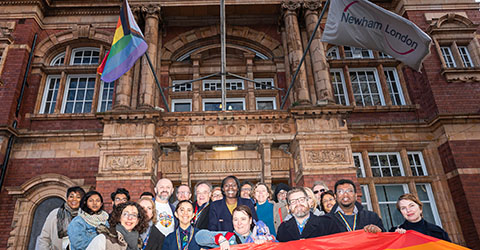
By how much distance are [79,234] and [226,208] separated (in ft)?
6.31

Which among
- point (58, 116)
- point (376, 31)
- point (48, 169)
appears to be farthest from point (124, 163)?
point (376, 31)

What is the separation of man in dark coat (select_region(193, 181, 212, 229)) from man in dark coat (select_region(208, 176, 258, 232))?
87 millimetres

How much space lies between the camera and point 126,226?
3.69 metres

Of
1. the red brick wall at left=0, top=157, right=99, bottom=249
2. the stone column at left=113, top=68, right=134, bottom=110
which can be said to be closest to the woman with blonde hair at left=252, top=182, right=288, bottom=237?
the stone column at left=113, top=68, right=134, bottom=110

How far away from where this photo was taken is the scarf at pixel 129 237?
11.9 feet

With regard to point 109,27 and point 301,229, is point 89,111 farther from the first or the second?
point 301,229

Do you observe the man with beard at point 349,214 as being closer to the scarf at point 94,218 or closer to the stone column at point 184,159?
the scarf at point 94,218

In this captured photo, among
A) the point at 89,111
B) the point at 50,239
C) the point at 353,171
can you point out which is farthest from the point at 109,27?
the point at 353,171

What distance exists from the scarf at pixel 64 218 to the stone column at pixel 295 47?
688 cm

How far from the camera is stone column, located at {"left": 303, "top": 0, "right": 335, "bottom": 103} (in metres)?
9.79

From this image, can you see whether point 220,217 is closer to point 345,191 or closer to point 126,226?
point 126,226

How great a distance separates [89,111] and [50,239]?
7.47 meters

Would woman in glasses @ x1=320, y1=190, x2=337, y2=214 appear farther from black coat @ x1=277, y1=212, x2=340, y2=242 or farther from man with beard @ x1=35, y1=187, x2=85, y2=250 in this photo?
man with beard @ x1=35, y1=187, x2=85, y2=250

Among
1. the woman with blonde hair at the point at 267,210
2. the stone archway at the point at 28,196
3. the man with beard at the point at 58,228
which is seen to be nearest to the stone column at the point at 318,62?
the woman with blonde hair at the point at 267,210
